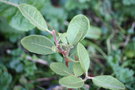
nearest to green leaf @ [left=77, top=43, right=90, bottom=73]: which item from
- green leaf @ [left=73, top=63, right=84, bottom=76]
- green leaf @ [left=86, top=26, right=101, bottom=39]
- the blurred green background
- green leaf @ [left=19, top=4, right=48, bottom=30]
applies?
green leaf @ [left=73, top=63, right=84, bottom=76]

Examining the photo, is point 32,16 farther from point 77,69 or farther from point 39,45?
point 77,69

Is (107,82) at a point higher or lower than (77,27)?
lower

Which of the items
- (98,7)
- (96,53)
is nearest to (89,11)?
(98,7)

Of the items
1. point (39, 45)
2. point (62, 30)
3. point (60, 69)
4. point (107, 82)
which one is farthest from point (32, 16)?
point (62, 30)

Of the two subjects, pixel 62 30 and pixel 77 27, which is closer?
pixel 77 27

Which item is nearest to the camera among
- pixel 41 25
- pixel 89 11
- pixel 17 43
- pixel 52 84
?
pixel 41 25

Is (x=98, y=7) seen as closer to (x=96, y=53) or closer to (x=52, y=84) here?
(x=96, y=53)

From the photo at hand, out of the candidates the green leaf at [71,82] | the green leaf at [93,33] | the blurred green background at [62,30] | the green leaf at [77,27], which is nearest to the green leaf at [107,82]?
the green leaf at [71,82]
